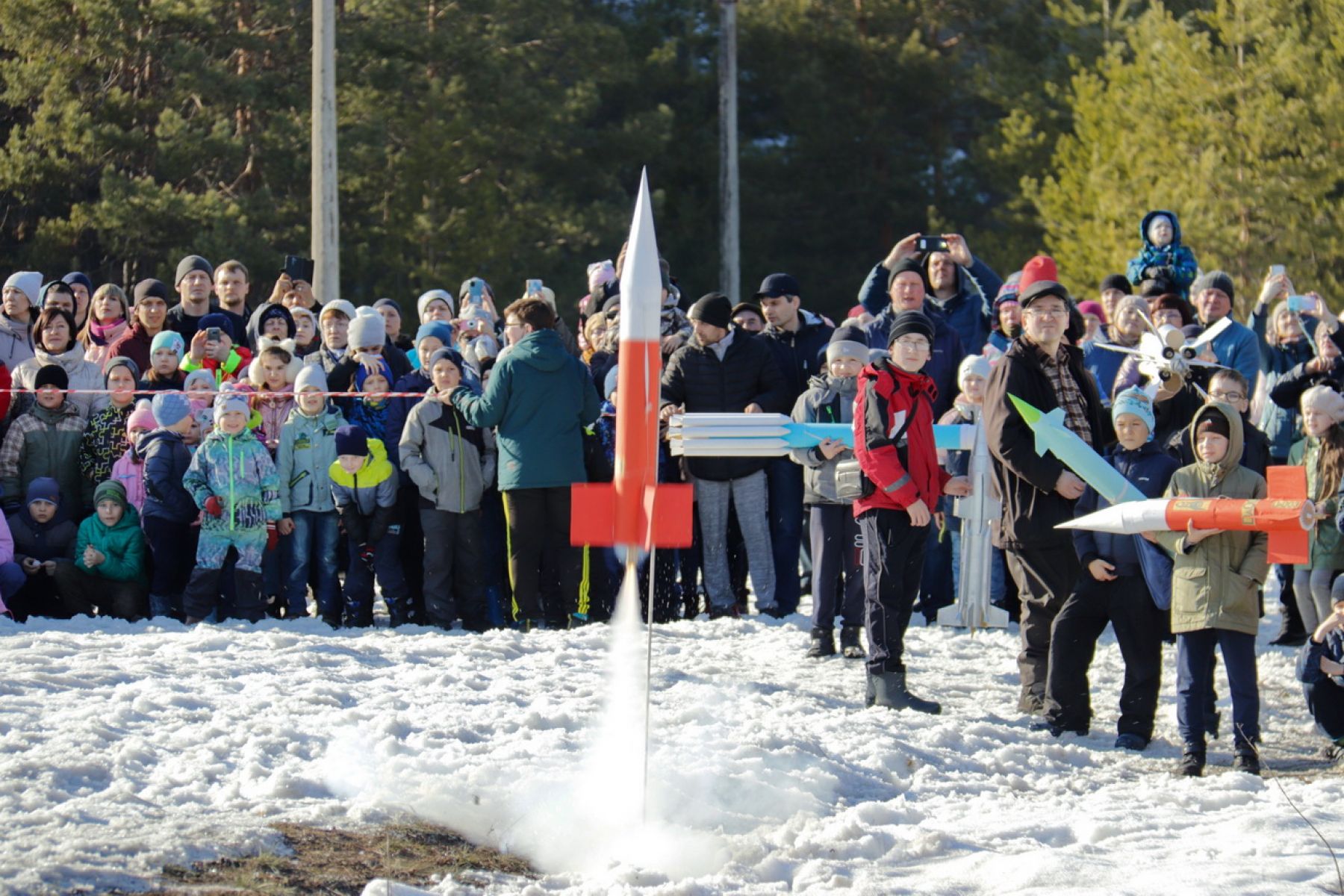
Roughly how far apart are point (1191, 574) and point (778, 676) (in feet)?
7.89

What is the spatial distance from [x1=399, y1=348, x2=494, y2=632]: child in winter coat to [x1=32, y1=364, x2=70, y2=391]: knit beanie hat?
221cm

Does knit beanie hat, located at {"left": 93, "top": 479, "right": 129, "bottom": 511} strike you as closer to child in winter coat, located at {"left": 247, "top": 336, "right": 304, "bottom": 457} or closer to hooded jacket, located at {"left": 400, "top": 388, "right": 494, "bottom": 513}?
child in winter coat, located at {"left": 247, "top": 336, "right": 304, "bottom": 457}

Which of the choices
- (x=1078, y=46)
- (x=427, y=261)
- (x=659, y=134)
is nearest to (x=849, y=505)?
(x=427, y=261)

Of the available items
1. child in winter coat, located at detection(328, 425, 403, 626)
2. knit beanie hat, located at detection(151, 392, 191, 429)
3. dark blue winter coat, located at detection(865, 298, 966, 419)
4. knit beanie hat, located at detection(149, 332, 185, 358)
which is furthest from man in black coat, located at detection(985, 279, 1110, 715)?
knit beanie hat, located at detection(149, 332, 185, 358)

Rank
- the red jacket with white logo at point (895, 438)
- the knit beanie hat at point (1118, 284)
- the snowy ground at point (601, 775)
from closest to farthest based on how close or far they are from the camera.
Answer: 1. the snowy ground at point (601, 775)
2. the red jacket with white logo at point (895, 438)
3. the knit beanie hat at point (1118, 284)

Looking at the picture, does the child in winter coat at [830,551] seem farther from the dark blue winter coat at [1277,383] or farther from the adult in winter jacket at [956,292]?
the dark blue winter coat at [1277,383]

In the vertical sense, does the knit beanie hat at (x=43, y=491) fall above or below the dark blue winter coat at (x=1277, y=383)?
below

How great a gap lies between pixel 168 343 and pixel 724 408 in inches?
145

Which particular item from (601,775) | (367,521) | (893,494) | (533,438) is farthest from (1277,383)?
(601,775)

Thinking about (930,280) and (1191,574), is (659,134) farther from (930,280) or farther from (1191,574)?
(1191,574)

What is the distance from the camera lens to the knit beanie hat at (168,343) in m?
11.8

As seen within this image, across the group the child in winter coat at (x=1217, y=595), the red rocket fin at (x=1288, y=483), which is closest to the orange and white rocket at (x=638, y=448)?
the child in winter coat at (x=1217, y=595)

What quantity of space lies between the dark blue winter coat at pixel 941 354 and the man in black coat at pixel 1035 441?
260 cm

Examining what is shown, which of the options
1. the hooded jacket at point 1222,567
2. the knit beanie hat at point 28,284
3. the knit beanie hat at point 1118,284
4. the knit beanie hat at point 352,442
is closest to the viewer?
the hooded jacket at point 1222,567
